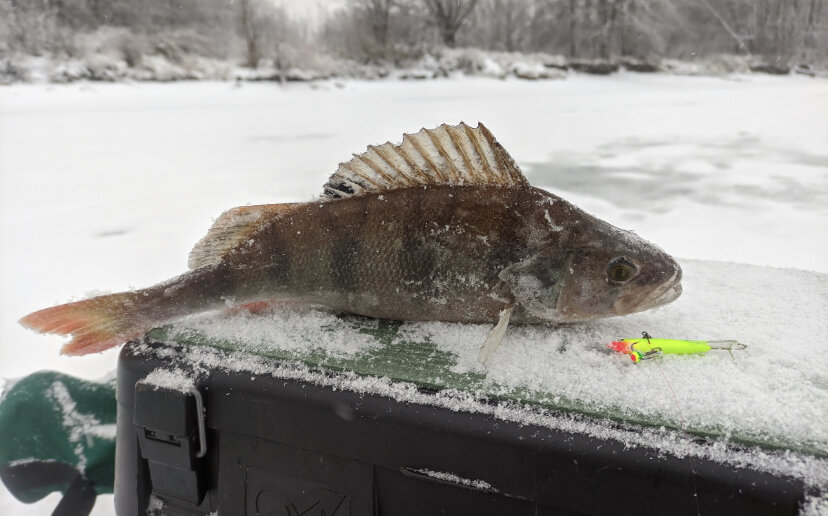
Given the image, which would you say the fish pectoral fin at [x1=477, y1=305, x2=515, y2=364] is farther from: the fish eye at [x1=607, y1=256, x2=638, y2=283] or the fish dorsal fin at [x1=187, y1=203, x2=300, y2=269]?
the fish dorsal fin at [x1=187, y1=203, x2=300, y2=269]

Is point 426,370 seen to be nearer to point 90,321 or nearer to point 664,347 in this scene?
point 664,347

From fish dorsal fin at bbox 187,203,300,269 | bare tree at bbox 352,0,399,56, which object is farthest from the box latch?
bare tree at bbox 352,0,399,56

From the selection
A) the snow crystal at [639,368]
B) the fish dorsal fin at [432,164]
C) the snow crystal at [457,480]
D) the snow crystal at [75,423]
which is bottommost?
the snow crystal at [75,423]

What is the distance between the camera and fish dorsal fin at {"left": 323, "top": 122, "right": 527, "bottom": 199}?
0.97 m

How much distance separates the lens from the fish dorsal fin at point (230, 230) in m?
1.01

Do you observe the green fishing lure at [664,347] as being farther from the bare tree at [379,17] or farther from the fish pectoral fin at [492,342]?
the bare tree at [379,17]

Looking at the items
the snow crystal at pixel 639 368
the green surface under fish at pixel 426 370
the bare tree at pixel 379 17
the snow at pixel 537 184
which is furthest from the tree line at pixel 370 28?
the green surface under fish at pixel 426 370

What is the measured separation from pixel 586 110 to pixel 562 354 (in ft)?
18.6

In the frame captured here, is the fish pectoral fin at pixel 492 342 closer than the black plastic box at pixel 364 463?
No

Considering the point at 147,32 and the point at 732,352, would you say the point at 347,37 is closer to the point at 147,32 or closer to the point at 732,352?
the point at 147,32

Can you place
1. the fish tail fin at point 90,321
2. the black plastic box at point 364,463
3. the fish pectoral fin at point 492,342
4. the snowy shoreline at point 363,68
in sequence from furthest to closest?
the snowy shoreline at point 363,68 → the fish tail fin at point 90,321 → the fish pectoral fin at point 492,342 → the black plastic box at point 364,463

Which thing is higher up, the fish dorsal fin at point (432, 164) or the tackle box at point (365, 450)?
the fish dorsal fin at point (432, 164)

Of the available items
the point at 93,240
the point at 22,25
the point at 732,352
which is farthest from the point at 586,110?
the point at 22,25

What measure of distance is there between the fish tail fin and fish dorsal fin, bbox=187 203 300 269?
0.46 ft
